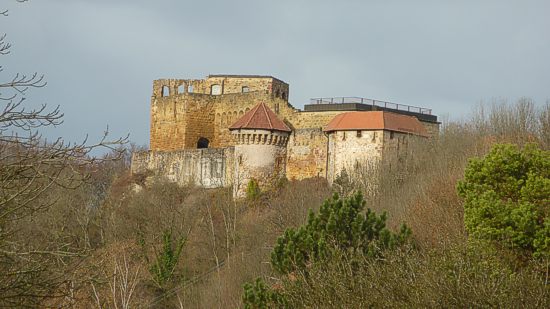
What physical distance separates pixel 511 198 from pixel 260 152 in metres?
19.3

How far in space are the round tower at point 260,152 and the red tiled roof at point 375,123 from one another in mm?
2539

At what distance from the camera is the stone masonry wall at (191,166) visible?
41.9 meters

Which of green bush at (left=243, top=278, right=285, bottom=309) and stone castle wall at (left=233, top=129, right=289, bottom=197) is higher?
stone castle wall at (left=233, top=129, right=289, bottom=197)

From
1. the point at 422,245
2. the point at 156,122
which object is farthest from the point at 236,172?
the point at 422,245

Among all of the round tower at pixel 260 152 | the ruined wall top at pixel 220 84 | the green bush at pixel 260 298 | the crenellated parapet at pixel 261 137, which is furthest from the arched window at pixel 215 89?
the green bush at pixel 260 298

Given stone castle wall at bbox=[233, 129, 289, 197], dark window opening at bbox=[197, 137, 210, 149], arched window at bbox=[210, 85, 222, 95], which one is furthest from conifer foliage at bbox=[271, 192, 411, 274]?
arched window at bbox=[210, 85, 222, 95]

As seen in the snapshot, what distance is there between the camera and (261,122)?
129 ft

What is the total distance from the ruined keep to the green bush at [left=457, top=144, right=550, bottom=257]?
46.4ft

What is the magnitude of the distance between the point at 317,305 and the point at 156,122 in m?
34.1

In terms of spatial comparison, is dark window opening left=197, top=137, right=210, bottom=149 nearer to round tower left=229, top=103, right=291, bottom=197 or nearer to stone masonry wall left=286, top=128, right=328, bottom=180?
round tower left=229, top=103, right=291, bottom=197

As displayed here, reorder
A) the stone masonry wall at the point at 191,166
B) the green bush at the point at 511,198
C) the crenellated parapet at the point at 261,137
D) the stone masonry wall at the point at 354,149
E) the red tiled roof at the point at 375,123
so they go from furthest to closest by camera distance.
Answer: the stone masonry wall at the point at 191,166 → the crenellated parapet at the point at 261,137 → the red tiled roof at the point at 375,123 → the stone masonry wall at the point at 354,149 → the green bush at the point at 511,198

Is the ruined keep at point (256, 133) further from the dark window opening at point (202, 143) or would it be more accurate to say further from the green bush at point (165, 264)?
the green bush at point (165, 264)

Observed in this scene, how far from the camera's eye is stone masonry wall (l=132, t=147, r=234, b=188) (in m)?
41.9

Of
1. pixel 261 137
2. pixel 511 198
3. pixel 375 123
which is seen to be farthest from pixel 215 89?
pixel 511 198
